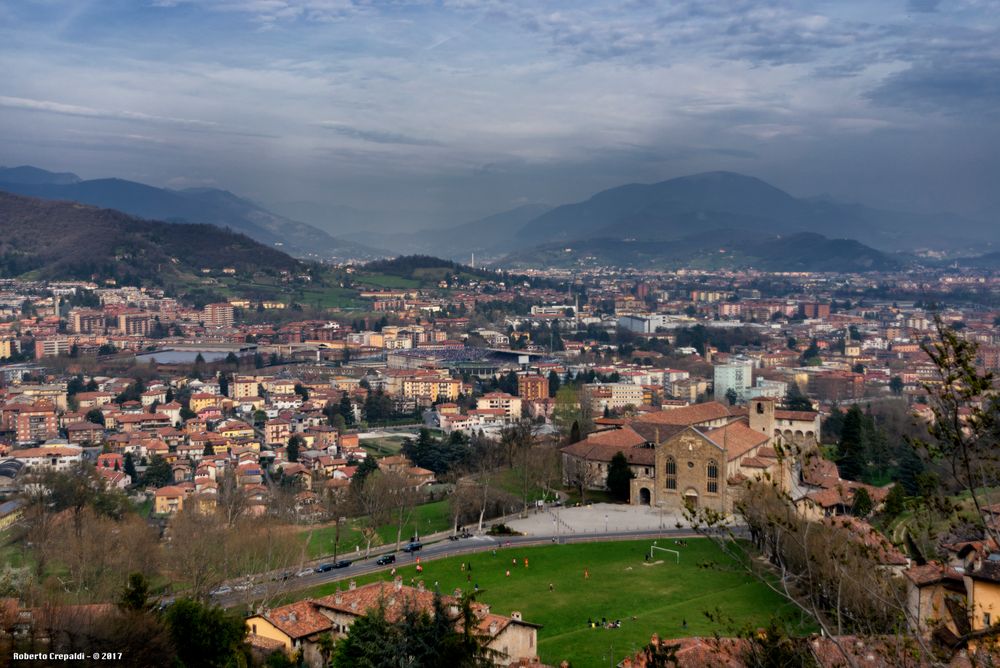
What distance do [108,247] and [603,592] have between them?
100m

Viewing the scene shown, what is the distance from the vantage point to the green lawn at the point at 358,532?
22.8 meters

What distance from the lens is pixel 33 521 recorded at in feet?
75.8

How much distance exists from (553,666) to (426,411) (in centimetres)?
3555

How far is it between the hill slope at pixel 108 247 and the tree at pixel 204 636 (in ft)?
301

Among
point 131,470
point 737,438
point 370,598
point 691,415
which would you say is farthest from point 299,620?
point 131,470

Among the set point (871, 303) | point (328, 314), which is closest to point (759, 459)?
point (328, 314)

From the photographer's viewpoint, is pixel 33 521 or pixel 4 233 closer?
pixel 33 521

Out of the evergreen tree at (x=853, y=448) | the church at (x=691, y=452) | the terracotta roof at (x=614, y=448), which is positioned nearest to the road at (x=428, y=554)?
the church at (x=691, y=452)

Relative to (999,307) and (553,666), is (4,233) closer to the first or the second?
(999,307)

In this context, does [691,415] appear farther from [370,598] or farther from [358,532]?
[370,598]

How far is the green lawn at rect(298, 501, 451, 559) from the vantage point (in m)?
22.8

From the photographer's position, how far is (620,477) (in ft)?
87.7

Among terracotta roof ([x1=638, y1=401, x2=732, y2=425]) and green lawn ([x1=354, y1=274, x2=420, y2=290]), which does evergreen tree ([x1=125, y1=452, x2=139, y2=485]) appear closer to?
terracotta roof ([x1=638, y1=401, x2=732, y2=425])

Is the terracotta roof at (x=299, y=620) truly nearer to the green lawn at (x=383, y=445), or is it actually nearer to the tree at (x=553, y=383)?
the green lawn at (x=383, y=445)
